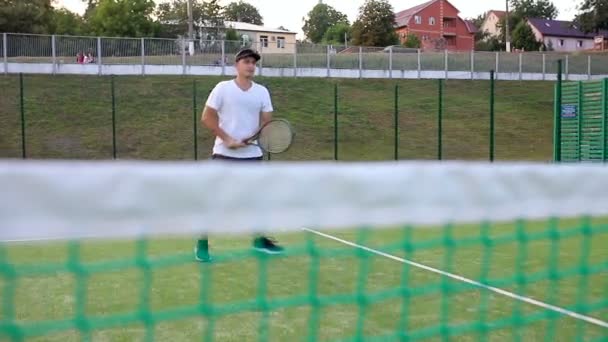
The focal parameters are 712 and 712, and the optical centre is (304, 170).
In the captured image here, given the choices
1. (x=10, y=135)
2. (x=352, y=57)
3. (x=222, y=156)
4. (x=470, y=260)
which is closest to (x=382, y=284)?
(x=470, y=260)

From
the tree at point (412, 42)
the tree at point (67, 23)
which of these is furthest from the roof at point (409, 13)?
the tree at point (67, 23)

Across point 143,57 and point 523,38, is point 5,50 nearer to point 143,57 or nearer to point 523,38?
point 143,57

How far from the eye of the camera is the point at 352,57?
97.3 feet

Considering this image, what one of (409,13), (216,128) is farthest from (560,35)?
(216,128)

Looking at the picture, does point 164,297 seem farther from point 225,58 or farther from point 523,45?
point 523,45

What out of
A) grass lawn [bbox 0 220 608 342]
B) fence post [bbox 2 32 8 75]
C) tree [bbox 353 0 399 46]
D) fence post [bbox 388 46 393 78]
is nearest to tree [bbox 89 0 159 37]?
tree [bbox 353 0 399 46]

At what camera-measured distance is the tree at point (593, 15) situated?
176ft

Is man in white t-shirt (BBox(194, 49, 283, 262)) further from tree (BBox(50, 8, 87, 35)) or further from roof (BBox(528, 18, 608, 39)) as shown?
roof (BBox(528, 18, 608, 39))

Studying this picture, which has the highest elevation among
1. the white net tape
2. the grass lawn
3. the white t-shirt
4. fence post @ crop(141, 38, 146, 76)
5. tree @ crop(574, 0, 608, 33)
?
tree @ crop(574, 0, 608, 33)

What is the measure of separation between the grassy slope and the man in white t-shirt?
14.6 metres

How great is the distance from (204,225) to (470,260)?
3.97 meters

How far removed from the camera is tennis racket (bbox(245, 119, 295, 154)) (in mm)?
5461

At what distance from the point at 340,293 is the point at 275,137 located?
183cm

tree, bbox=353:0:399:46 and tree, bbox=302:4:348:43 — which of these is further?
tree, bbox=302:4:348:43
